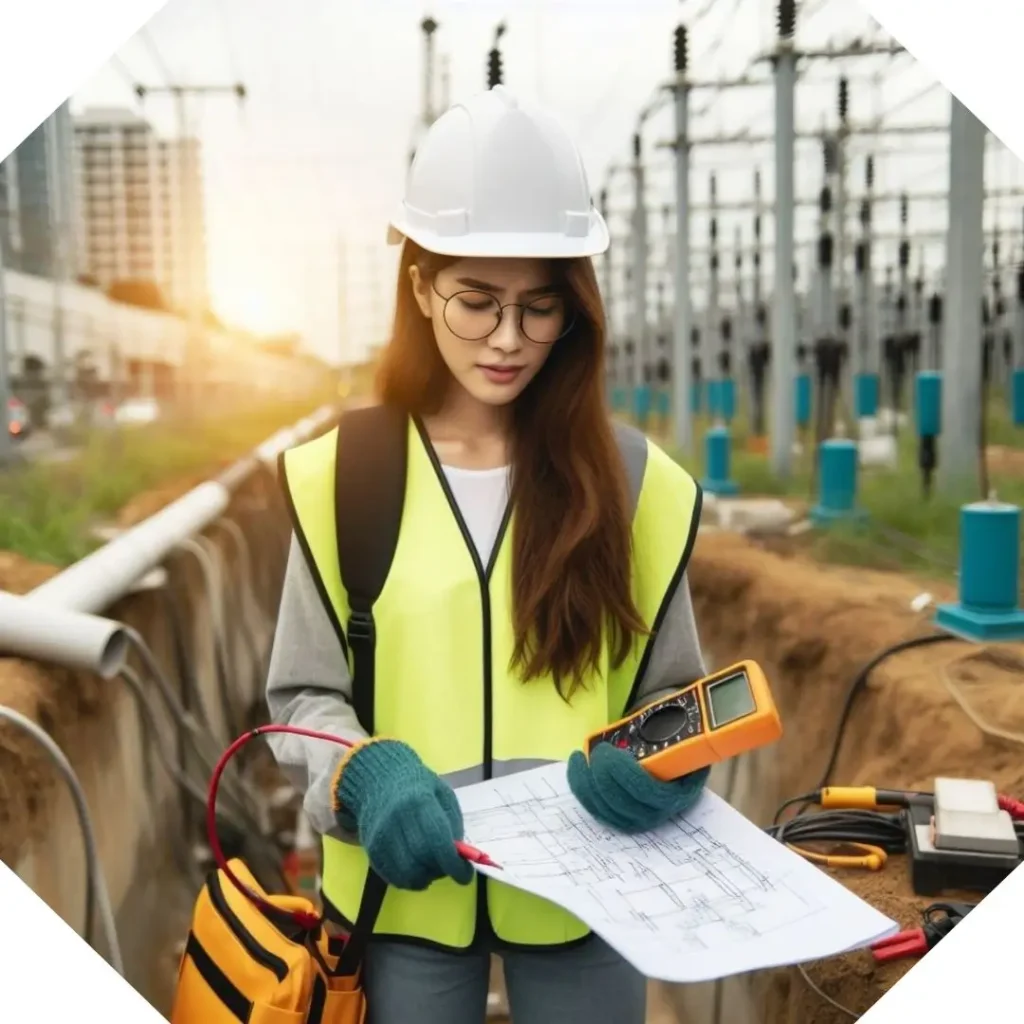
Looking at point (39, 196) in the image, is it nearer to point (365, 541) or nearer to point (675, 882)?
point (365, 541)

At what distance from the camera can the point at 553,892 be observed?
2.90 ft

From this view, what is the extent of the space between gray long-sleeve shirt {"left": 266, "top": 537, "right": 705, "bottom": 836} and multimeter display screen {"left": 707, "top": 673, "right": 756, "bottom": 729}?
302mm

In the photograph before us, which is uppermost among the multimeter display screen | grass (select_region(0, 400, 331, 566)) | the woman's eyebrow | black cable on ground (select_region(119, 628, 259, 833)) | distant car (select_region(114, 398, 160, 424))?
the woman's eyebrow

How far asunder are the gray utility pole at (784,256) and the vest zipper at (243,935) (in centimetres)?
156

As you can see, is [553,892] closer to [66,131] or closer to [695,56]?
[695,56]

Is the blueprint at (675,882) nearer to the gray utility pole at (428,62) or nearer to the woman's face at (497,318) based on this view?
the woman's face at (497,318)

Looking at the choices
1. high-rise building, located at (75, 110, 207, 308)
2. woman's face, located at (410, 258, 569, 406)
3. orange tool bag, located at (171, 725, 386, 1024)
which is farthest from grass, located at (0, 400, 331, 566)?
woman's face, located at (410, 258, 569, 406)

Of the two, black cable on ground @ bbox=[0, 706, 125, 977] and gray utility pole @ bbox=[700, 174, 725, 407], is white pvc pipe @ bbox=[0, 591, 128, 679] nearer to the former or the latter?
black cable on ground @ bbox=[0, 706, 125, 977]

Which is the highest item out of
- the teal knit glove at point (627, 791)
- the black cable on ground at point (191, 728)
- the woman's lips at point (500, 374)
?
the woman's lips at point (500, 374)

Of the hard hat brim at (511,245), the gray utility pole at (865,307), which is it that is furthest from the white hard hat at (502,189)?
the gray utility pole at (865,307)

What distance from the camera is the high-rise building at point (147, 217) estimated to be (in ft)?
5.80

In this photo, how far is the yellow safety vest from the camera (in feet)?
3.24

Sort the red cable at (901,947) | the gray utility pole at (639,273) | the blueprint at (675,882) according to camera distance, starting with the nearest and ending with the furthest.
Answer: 1. the blueprint at (675,882)
2. the red cable at (901,947)
3. the gray utility pole at (639,273)

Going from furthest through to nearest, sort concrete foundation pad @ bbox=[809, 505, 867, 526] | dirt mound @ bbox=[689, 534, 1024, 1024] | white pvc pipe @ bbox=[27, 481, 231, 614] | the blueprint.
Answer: concrete foundation pad @ bbox=[809, 505, 867, 526]
white pvc pipe @ bbox=[27, 481, 231, 614]
dirt mound @ bbox=[689, 534, 1024, 1024]
the blueprint
